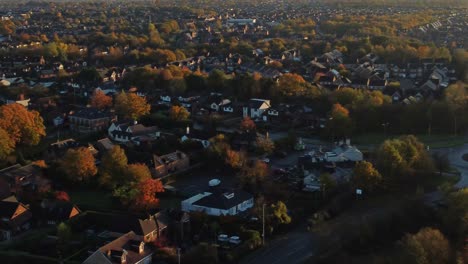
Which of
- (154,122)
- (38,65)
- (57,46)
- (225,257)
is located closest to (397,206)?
(225,257)

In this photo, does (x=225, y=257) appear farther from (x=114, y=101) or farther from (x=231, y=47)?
(x=231, y=47)

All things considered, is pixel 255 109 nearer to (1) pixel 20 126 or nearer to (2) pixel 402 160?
(1) pixel 20 126

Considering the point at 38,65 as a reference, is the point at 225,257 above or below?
above

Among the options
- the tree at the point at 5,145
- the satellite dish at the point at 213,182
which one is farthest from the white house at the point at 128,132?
the satellite dish at the point at 213,182

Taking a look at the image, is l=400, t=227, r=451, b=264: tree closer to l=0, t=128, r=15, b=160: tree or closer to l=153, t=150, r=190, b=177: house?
l=153, t=150, r=190, b=177: house

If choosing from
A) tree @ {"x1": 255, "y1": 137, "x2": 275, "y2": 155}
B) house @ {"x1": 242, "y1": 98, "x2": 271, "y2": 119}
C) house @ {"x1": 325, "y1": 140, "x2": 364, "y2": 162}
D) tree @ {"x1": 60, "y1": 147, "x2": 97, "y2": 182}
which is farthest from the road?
house @ {"x1": 242, "y1": 98, "x2": 271, "y2": 119}

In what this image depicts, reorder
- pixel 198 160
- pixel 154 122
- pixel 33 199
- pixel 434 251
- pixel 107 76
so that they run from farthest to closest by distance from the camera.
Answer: pixel 107 76, pixel 154 122, pixel 198 160, pixel 33 199, pixel 434 251

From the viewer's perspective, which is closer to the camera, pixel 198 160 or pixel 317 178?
pixel 317 178
